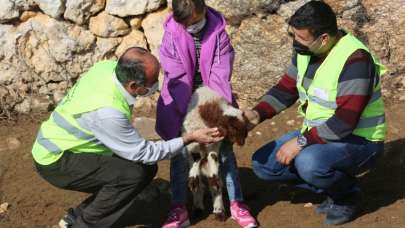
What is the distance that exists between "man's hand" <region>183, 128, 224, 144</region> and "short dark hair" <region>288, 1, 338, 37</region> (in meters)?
0.89

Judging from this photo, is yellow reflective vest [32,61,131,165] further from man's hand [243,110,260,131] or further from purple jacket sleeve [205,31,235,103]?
man's hand [243,110,260,131]

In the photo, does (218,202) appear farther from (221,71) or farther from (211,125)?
(221,71)

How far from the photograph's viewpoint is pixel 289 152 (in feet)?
14.3

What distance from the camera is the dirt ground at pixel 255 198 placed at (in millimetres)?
4699

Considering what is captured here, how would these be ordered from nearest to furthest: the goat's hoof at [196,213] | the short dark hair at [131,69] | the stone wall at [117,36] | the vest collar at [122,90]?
1. the short dark hair at [131,69]
2. the vest collar at [122,90]
3. the goat's hoof at [196,213]
4. the stone wall at [117,36]

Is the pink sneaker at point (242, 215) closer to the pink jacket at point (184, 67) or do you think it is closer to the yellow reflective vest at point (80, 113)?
the pink jacket at point (184, 67)

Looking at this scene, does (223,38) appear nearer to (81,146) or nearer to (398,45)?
(81,146)

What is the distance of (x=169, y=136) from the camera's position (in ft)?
14.9

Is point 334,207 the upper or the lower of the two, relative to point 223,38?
lower

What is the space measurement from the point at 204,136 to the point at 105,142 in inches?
25.8

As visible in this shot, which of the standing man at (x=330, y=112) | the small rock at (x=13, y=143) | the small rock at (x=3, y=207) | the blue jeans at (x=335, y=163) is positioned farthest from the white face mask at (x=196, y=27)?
the small rock at (x=13, y=143)

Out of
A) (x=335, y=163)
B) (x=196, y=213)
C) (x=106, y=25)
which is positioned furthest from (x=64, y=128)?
(x=106, y=25)

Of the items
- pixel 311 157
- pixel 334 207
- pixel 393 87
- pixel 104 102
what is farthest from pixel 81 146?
pixel 393 87

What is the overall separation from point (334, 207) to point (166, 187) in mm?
1523
